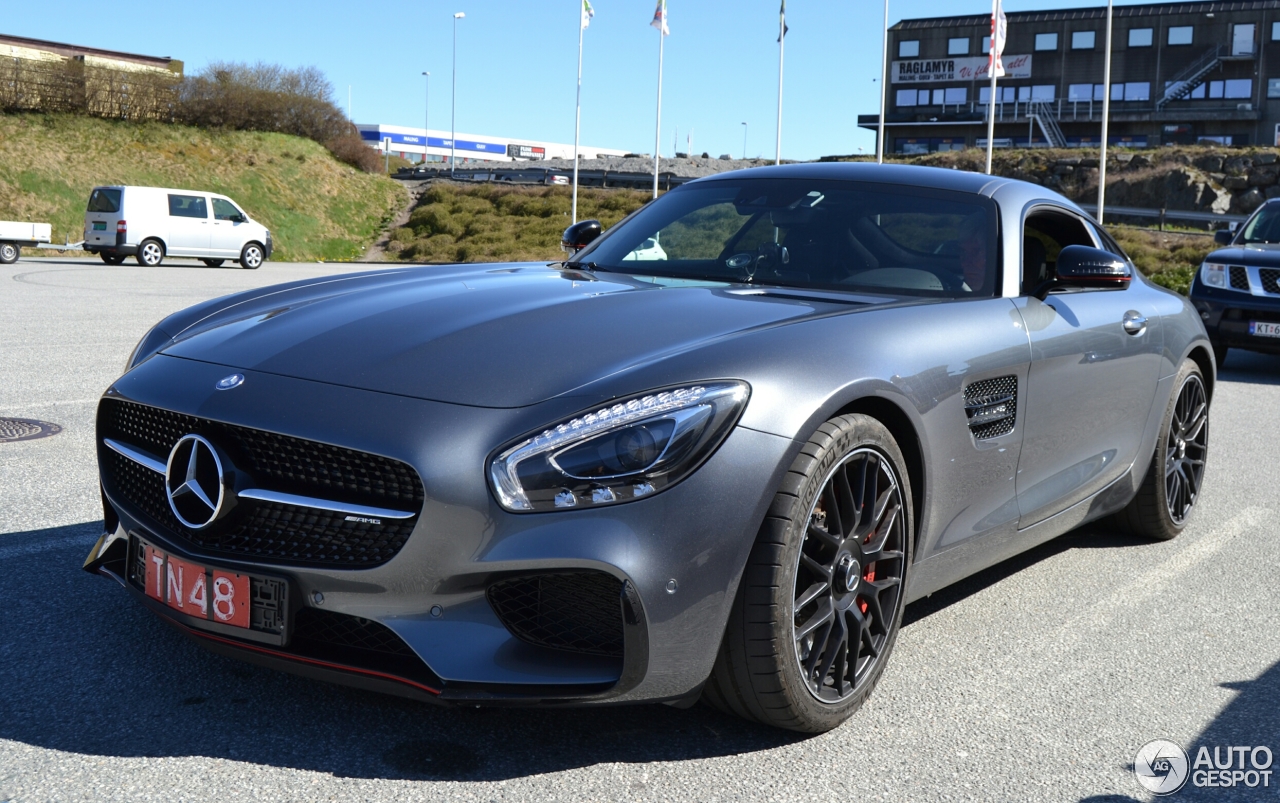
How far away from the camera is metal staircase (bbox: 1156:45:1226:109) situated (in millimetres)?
66688

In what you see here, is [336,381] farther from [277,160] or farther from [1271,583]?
[277,160]

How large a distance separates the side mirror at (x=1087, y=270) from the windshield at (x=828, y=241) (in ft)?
0.76

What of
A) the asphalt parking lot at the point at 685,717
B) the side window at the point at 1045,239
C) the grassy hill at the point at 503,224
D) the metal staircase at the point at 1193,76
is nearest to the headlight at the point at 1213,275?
the side window at the point at 1045,239

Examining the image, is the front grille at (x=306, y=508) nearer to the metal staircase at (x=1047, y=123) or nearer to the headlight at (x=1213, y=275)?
the headlight at (x=1213, y=275)

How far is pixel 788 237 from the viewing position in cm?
404

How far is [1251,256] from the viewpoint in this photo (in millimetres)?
11008

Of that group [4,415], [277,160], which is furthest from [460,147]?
[4,415]

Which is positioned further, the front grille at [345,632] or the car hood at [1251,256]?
the car hood at [1251,256]

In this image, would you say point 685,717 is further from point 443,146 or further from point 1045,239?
point 443,146

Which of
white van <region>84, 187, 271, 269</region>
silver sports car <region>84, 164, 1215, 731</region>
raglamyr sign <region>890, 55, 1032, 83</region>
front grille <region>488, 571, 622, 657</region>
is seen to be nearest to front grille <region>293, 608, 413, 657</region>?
silver sports car <region>84, 164, 1215, 731</region>

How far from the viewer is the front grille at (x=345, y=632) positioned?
2510 millimetres

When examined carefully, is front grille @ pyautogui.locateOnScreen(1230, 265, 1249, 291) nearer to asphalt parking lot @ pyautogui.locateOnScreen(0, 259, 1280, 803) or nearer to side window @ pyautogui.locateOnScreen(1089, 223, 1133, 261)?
side window @ pyautogui.locateOnScreen(1089, 223, 1133, 261)

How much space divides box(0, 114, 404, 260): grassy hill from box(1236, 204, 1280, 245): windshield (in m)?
32.1

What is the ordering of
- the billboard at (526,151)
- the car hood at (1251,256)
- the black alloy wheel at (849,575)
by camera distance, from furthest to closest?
the billboard at (526,151)
the car hood at (1251,256)
the black alloy wheel at (849,575)
